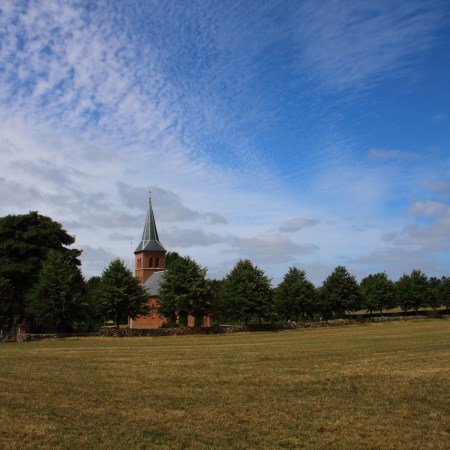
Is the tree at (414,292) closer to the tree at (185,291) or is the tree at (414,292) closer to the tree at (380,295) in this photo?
the tree at (380,295)

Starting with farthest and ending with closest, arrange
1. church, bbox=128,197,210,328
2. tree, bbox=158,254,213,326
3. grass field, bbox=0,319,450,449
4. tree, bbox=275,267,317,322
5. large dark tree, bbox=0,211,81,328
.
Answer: church, bbox=128,197,210,328 → tree, bbox=275,267,317,322 → tree, bbox=158,254,213,326 → large dark tree, bbox=0,211,81,328 → grass field, bbox=0,319,450,449

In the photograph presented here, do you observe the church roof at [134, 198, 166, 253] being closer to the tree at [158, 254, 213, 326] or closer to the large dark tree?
the tree at [158, 254, 213, 326]

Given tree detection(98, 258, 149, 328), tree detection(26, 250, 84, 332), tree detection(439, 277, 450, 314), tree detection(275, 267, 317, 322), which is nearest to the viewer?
tree detection(26, 250, 84, 332)

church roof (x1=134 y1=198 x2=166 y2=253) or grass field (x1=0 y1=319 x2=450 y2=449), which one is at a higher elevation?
church roof (x1=134 y1=198 x2=166 y2=253)

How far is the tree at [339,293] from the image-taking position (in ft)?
227

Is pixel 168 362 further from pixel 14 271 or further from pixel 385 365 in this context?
pixel 14 271

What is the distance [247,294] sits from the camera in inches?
2156

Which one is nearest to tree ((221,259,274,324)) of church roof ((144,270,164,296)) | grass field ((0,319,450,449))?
church roof ((144,270,164,296))

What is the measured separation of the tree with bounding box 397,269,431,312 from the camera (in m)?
83.1

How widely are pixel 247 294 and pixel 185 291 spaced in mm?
7419

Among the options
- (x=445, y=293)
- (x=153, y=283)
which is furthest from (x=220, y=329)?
(x=445, y=293)

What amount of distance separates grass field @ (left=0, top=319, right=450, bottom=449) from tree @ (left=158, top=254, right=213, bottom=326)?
1270 inches

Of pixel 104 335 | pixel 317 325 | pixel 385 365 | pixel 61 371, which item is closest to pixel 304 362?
pixel 385 365

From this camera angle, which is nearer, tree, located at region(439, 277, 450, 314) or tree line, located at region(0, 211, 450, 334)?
tree line, located at region(0, 211, 450, 334)
